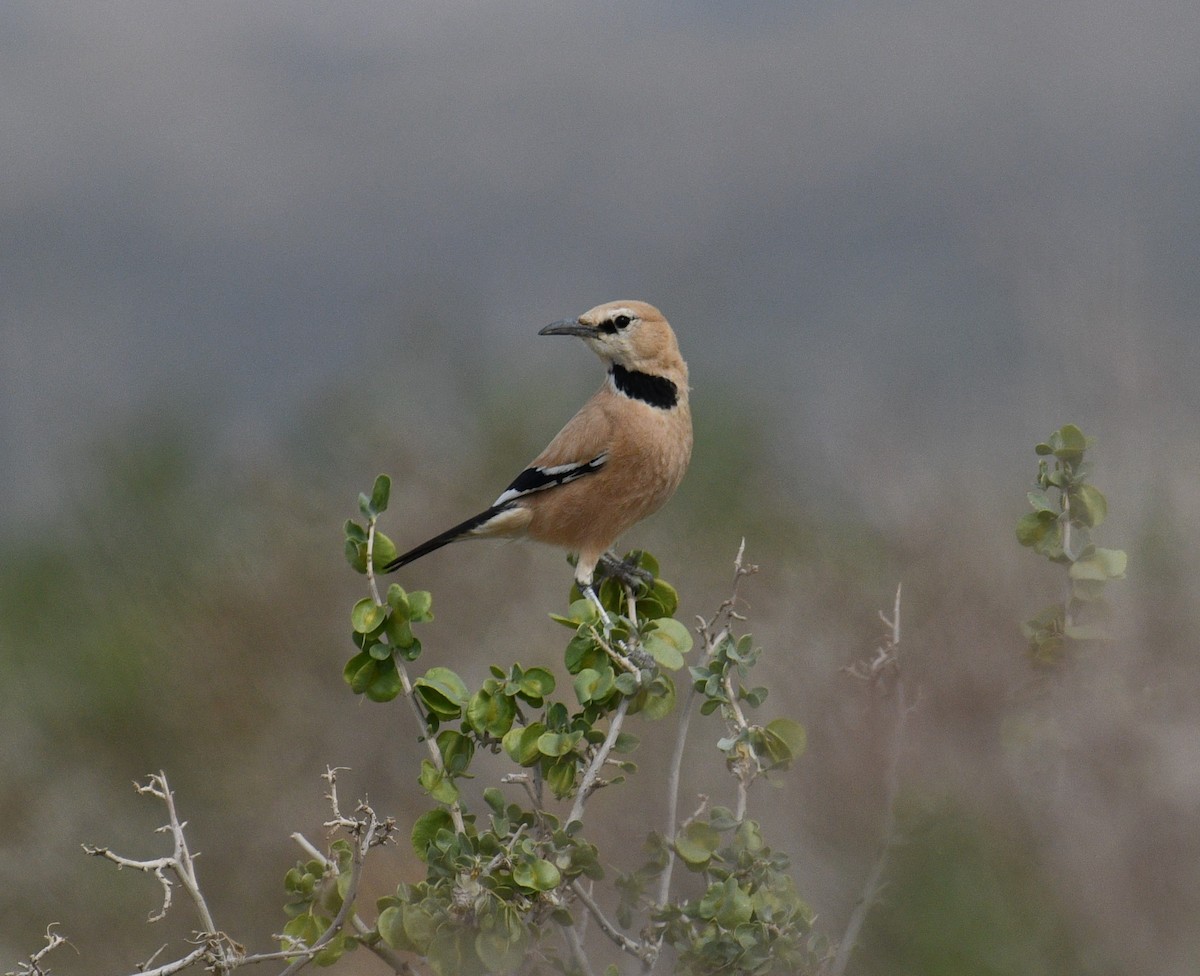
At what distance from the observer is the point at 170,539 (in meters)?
3.62

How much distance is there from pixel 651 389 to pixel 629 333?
16 cm

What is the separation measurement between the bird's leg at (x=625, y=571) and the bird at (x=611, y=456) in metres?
0.02

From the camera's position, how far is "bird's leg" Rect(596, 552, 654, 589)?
7.35ft

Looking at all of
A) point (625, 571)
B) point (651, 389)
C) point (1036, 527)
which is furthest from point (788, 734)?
point (651, 389)

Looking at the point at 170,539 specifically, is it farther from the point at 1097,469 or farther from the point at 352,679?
the point at 1097,469

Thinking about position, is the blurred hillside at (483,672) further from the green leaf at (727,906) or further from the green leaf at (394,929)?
the green leaf at (394,929)

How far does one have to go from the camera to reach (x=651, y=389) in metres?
2.94

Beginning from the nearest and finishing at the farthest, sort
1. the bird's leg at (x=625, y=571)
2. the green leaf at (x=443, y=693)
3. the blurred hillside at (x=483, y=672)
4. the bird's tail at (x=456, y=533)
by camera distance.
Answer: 1. the blurred hillside at (x=483, y=672)
2. the green leaf at (x=443, y=693)
3. the bird's leg at (x=625, y=571)
4. the bird's tail at (x=456, y=533)

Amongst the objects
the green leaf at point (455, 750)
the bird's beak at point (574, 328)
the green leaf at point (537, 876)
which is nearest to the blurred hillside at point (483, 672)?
the green leaf at point (537, 876)

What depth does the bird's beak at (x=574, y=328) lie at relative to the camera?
9.06 feet

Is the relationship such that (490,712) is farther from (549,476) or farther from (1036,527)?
(549,476)

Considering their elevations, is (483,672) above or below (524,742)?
above

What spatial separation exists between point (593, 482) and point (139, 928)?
1.65 metres

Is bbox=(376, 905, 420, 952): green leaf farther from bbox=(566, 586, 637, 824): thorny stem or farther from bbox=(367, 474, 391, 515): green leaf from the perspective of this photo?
bbox=(367, 474, 391, 515): green leaf
